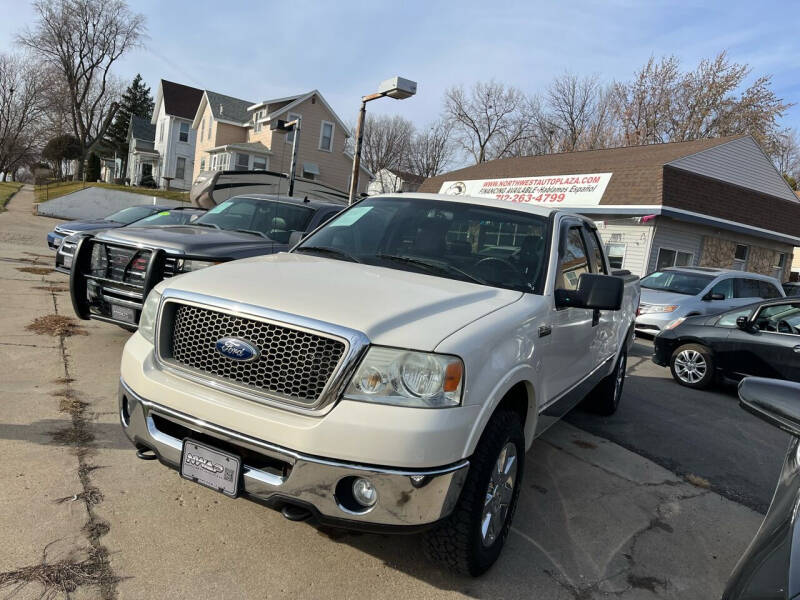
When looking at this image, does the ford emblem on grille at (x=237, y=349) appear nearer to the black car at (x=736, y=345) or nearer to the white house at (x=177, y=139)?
the black car at (x=736, y=345)

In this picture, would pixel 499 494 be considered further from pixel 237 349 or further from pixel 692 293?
pixel 692 293

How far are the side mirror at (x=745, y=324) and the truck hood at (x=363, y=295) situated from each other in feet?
18.2

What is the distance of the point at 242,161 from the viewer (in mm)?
34406

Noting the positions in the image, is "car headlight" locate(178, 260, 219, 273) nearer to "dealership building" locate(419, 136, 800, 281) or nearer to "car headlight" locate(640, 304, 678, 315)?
"car headlight" locate(640, 304, 678, 315)

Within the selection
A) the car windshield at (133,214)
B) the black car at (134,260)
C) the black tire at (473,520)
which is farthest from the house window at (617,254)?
the black tire at (473,520)

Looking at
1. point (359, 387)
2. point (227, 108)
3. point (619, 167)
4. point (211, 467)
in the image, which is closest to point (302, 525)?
point (211, 467)

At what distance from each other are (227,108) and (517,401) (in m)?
38.6

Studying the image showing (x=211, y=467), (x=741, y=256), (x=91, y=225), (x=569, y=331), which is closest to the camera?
(x=211, y=467)

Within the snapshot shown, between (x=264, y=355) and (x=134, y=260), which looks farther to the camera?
(x=134, y=260)

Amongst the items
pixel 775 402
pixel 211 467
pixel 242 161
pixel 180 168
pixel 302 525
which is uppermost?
pixel 242 161

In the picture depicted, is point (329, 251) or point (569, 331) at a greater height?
point (329, 251)

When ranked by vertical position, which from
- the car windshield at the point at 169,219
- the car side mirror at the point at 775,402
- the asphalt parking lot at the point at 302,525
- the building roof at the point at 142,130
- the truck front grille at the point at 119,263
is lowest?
the asphalt parking lot at the point at 302,525

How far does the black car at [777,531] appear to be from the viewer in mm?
1473

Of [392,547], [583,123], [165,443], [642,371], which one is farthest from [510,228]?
[583,123]
